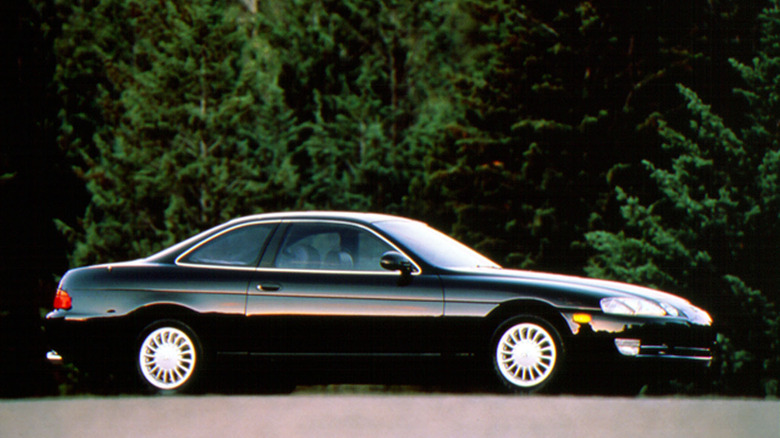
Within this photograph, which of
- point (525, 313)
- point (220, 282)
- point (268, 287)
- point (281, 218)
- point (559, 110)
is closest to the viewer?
point (525, 313)

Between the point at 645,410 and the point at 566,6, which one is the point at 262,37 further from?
the point at 645,410

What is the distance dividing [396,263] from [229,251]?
164 centimetres

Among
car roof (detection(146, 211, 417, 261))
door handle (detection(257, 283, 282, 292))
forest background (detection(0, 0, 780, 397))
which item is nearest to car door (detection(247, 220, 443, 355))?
door handle (detection(257, 283, 282, 292))

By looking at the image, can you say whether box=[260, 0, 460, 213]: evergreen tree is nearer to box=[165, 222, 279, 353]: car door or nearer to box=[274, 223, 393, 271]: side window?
box=[165, 222, 279, 353]: car door

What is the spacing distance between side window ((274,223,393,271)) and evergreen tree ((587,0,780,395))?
14.8 metres

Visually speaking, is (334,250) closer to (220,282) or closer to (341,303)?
(341,303)

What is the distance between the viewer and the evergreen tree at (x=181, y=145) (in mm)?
33344

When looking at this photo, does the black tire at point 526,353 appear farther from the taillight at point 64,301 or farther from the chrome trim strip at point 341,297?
the taillight at point 64,301

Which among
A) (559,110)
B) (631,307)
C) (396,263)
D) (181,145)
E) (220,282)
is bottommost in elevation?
(631,307)

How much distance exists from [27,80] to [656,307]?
34.8 metres

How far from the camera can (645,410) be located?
8.55 metres

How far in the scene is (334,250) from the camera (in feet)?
30.8

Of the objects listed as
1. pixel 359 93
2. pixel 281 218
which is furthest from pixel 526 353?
pixel 359 93

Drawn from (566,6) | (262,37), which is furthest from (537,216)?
(262,37)
